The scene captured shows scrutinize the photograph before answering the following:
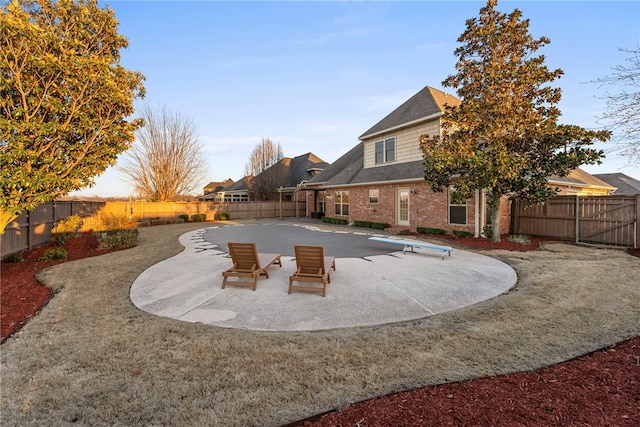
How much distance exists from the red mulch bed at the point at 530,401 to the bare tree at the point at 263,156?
34.0 metres

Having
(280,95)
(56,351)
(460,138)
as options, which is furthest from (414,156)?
(56,351)

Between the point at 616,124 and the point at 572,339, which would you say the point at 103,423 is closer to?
the point at 572,339

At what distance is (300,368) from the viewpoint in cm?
311

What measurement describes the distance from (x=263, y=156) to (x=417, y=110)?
2285cm

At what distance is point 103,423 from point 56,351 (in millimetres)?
1917

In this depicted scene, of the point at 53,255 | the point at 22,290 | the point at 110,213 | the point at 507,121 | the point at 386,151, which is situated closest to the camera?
the point at 22,290

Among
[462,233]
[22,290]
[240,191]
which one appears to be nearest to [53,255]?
[22,290]

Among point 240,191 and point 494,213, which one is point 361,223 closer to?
point 494,213

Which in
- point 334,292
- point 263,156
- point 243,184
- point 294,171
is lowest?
point 334,292

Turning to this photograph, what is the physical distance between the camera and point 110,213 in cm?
1415

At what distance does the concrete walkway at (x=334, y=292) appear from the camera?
4.58 metres

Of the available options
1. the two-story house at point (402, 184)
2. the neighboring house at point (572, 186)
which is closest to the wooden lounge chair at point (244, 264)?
the two-story house at point (402, 184)

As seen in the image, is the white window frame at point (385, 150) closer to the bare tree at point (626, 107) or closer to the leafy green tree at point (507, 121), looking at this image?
the leafy green tree at point (507, 121)

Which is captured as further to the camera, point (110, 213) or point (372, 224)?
point (372, 224)
